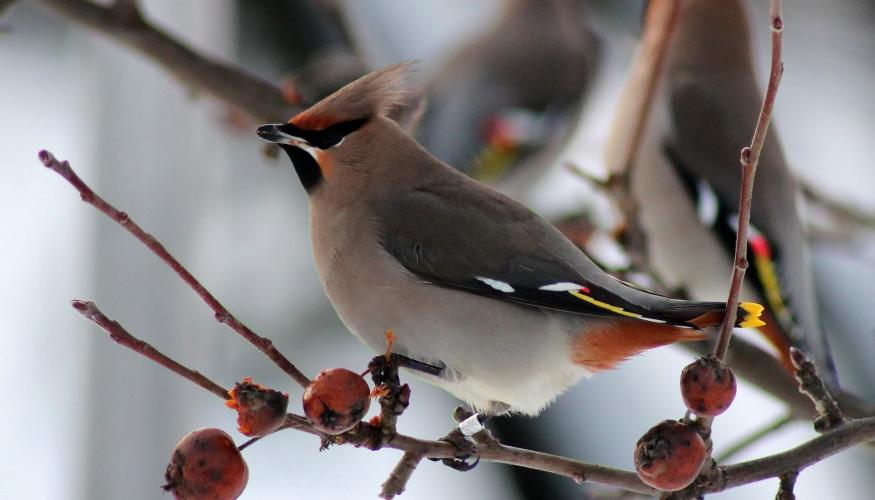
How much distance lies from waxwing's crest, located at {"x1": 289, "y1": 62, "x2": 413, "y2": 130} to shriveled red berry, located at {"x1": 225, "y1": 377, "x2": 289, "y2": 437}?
67 centimetres

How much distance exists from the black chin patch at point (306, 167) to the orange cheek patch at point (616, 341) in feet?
1.81

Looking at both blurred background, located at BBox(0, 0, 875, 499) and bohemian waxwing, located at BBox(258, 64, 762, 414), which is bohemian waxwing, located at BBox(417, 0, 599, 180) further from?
bohemian waxwing, located at BBox(258, 64, 762, 414)

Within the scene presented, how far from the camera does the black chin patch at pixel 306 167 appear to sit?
6.66 ft

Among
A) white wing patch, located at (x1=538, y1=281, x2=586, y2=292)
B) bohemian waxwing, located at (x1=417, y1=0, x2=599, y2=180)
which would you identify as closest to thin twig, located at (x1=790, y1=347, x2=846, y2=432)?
white wing patch, located at (x1=538, y1=281, x2=586, y2=292)

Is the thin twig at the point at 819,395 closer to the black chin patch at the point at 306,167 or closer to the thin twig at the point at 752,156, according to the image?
the thin twig at the point at 752,156

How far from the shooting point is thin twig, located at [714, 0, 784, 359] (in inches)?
49.3

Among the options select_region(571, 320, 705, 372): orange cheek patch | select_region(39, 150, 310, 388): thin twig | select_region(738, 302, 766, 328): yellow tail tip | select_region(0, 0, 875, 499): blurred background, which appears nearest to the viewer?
select_region(39, 150, 310, 388): thin twig

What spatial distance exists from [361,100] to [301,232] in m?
3.28

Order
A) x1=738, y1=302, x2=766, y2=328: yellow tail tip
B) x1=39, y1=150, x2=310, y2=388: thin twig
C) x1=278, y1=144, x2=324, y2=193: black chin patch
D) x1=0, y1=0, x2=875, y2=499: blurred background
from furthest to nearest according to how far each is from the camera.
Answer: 1. x1=0, y1=0, x2=875, y2=499: blurred background
2. x1=278, y1=144, x2=324, y2=193: black chin patch
3. x1=738, y1=302, x2=766, y2=328: yellow tail tip
4. x1=39, y1=150, x2=310, y2=388: thin twig

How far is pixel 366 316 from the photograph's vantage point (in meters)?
1.88

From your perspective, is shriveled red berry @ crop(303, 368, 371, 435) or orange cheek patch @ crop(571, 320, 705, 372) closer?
shriveled red berry @ crop(303, 368, 371, 435)

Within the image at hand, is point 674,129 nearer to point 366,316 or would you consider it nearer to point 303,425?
point 366,316

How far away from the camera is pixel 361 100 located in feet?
6.34

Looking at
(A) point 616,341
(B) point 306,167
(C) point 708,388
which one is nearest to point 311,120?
(B) point 306,167
